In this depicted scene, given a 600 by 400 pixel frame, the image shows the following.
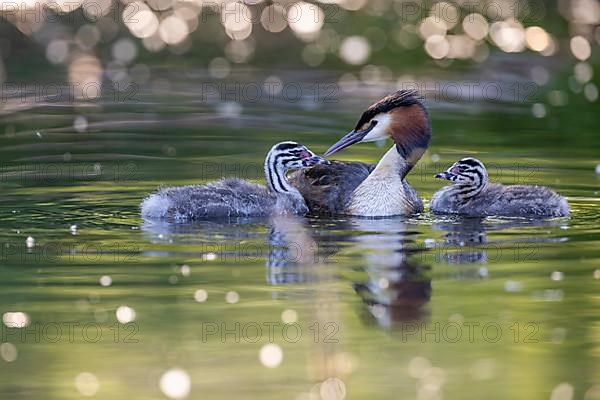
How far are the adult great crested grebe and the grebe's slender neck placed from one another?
29cm

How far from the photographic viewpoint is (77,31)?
24.4 meters

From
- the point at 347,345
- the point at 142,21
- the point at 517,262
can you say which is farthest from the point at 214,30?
the point at 347,345

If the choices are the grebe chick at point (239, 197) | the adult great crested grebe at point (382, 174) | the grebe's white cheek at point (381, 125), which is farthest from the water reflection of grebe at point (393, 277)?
the grebe's white cheek at point (381, 125)

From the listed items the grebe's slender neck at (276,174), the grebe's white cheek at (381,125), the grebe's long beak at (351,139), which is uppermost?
the grebe's white cheek at (381,125)

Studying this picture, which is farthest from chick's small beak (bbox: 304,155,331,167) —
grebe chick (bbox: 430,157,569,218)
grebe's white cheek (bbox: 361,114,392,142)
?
grebe chick (bbox: 430,157,569,218)

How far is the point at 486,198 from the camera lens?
Result: 12.1 m

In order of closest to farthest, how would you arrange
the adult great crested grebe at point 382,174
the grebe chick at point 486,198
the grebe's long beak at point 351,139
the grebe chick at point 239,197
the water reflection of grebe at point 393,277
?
the water reflection of grebe at point 393,277 → the grebe chick at point 239,197 → the grebe chick at point 486,198 → the adult great crested grebe at point 382,174 → the grebe's long beak at point 351,139

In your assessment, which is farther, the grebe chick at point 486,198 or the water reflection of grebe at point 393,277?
the grebe chick at point 486,198

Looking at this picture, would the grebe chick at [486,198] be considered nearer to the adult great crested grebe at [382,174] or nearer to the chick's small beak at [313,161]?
the adult great crested grebe at [382,174]

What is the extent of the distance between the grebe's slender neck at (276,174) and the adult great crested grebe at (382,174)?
0.96ft

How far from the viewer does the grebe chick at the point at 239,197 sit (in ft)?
37.8

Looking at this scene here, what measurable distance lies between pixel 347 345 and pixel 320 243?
2.73 metres

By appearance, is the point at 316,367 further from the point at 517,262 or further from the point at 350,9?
the point at 350,9

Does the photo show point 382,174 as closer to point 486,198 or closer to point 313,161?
point 313,161
